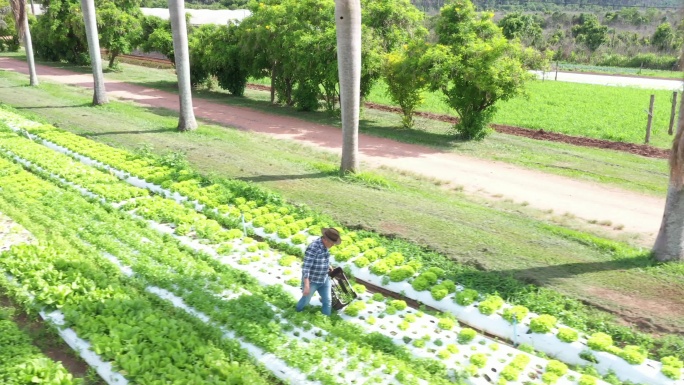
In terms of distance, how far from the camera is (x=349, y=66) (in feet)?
49.9

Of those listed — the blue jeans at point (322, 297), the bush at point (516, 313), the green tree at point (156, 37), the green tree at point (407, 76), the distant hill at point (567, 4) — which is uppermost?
the distant hill at point (567, 4)

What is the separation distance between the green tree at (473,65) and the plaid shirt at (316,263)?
13.3 m

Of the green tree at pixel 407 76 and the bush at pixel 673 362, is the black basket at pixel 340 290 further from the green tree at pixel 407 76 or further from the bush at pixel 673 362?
the green tree at pixel 407 76

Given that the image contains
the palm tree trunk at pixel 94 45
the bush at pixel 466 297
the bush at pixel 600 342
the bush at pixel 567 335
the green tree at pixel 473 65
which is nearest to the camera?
the bush at pixel 600 342

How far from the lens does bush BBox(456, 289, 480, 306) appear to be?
8961 millimetres

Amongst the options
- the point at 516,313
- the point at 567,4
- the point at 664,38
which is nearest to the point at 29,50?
the point at 516,313

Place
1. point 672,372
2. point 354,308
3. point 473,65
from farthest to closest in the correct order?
point 473,65 < point 354,308 < point 672,372

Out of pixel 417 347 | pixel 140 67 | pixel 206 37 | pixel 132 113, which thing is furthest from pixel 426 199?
pixel 140 67

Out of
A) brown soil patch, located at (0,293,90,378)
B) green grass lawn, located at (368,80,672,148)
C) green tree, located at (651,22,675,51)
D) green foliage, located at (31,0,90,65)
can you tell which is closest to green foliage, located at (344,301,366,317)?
brown soil patch, located at (0,293,90,378)

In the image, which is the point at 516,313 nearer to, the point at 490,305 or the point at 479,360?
the point at 490,305

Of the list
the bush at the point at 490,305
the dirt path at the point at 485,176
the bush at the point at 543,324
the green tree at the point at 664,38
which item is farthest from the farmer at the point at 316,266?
the green tree at the point at 664,38

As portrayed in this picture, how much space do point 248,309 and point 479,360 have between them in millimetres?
3485

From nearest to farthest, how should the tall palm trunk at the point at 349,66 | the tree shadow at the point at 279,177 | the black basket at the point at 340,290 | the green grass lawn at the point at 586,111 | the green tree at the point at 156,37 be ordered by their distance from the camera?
1. the black basket at the point at 340,290
2. the tall palm trunk at the point at 349,66
3. the tree shadow at the point at 279,177
4. the green grass lawn at the point at 586,111
5. the green tree at the point at 156,37

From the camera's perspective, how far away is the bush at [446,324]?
8352 mm
